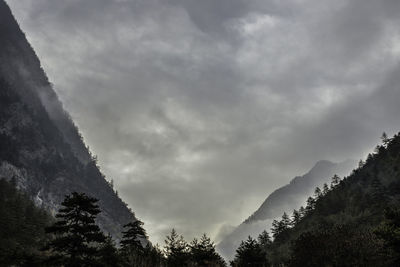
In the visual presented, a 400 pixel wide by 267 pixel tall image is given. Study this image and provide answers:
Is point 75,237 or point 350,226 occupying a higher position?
point 350,226

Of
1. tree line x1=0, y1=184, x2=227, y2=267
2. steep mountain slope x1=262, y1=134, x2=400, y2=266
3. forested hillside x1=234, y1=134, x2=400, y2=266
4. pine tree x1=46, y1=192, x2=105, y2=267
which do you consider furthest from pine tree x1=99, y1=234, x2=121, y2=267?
steep mountain slope x1=262, y1=134, x2=400, y2=266

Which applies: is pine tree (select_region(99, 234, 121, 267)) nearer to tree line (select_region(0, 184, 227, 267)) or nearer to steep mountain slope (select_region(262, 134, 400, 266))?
tree line (select_region(0, 184, 227, 267))

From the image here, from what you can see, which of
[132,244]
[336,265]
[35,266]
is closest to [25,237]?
[132,244]

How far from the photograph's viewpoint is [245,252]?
129ft

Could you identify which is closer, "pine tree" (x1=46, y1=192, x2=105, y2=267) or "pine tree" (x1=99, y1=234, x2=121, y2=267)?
"pine tree" (x1=46, y1=192, x2=105, y2=267)

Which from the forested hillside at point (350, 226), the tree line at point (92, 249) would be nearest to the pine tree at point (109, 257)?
the tree line at point (92, 249)

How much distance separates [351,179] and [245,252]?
12996 centimetres

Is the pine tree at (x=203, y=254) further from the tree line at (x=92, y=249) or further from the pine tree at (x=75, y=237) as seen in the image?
the pine tree at (x=75, y=237)

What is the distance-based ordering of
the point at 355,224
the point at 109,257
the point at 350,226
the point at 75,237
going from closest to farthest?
1. the point at 75,237
2. the point at 109,257
3. the point at 350,226
4. the point at 355,224

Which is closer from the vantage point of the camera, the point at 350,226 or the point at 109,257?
the point at 109,257

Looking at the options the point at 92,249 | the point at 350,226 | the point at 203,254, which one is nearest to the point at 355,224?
the point at 350,226

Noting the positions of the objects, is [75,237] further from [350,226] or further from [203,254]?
[350,226]

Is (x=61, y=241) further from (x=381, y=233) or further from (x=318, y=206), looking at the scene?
(x=318, y=206)

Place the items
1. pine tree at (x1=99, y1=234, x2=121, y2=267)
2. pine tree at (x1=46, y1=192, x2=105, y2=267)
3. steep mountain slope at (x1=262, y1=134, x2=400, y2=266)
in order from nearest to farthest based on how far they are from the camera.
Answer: pine tree at (x1=46, y1=192, x2=105, y2=267)
steep mountain slope at (x1=262, y1=134, x2=400, y2=266)
pine tree at (x1=99, y1=234, x2=121, y2=267)
